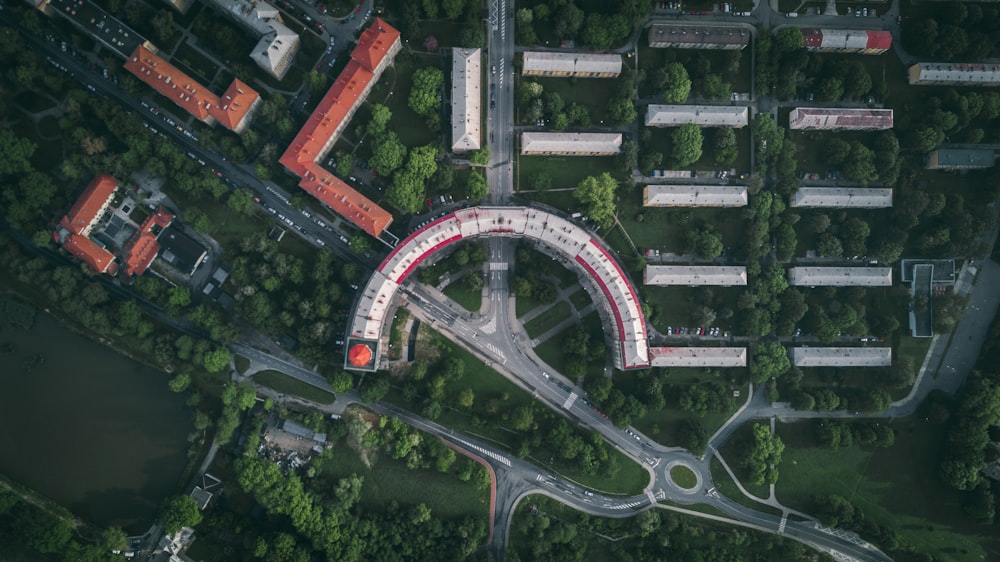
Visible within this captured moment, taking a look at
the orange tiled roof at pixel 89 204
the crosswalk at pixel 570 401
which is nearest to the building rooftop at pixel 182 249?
the orange tiled roof at pixel 89 204

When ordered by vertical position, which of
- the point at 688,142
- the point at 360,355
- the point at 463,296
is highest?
the point at 688,142

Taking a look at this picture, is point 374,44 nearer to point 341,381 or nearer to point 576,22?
point 576,22

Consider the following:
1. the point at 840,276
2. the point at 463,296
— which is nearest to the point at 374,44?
the point at 463,296

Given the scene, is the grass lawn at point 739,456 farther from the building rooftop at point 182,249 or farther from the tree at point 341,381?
the building rooftop at point 182,249

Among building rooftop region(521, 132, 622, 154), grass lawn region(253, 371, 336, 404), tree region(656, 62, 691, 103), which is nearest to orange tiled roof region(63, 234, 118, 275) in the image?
grass lawn region(253, 371, 336, 404)

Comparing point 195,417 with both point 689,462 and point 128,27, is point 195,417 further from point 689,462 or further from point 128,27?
point 689,462

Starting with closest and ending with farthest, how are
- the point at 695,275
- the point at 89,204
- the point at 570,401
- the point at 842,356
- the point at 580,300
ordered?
1. the point at 89,204
2. the point at 695,275
3. the point at 570,401
4. the point at 580,300
5. the point at 842,356

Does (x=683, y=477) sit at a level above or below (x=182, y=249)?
above
